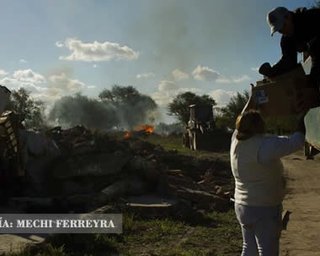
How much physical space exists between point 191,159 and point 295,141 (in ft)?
55.3

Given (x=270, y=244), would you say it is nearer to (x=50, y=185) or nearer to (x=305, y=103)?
(x=305, y=103)

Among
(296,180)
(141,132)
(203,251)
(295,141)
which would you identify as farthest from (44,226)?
(141,132)

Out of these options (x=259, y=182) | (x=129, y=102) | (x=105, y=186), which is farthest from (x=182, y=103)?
(x=259, y=182)

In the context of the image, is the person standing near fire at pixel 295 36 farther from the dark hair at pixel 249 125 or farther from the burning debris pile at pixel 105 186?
the burning debris pile at pixel 105 186

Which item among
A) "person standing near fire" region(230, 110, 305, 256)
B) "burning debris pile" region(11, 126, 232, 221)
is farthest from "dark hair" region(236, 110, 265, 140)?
"burning debris pile" region(11, 126, 232, 221)

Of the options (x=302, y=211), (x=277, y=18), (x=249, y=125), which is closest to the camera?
(x=277, y=18)

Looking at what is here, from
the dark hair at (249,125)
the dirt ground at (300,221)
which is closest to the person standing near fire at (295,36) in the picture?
the dark hair at (249,125)

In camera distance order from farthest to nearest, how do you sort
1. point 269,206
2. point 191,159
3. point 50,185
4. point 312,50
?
point 191,159 < point 50,185 < point 269,206 < point 312,50

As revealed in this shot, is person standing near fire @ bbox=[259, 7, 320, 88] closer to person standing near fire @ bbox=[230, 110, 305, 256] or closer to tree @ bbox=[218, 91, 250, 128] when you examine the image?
person standing near fire @ bbox=[230, 110, 305, 256]

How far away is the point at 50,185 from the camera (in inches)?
505

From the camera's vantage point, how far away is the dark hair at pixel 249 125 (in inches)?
165

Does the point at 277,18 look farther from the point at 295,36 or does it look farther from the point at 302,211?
the point at 302,211

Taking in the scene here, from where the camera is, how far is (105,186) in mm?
12734

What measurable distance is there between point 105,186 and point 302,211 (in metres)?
4.52
